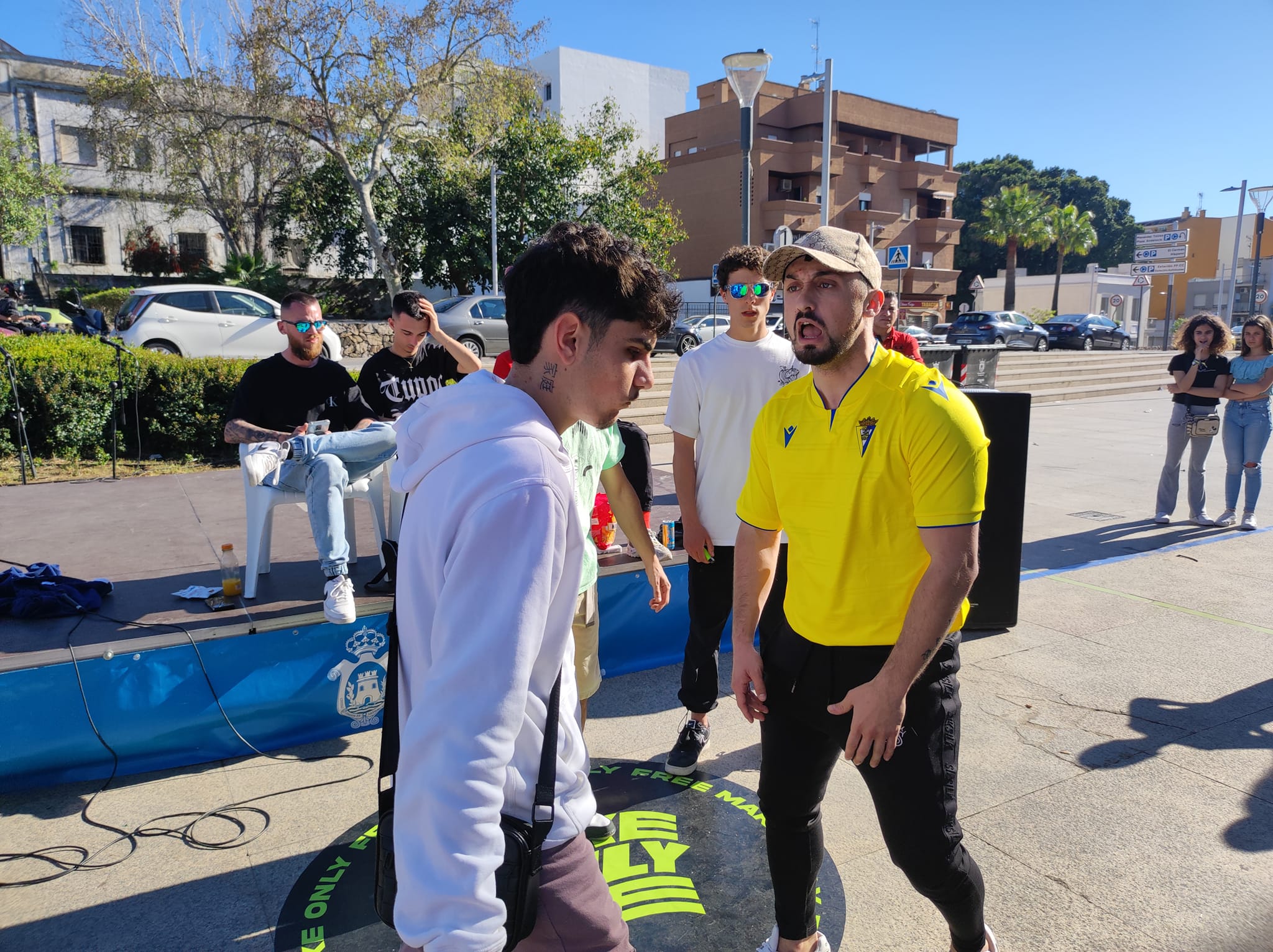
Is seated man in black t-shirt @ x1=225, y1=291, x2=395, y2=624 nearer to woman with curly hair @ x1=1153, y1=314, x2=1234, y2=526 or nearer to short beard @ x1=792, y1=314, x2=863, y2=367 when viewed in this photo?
short beard @ x1=792, y1=314, x2=863, y2=367

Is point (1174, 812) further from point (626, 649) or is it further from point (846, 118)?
A: point (846, 118)

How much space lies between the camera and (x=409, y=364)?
5238mm

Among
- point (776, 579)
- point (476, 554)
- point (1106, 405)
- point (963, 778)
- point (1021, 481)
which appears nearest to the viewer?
point (476, 554)

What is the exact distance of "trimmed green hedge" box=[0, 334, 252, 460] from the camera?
8133 millimetres

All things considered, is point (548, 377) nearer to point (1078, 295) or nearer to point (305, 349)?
point (305, 349)

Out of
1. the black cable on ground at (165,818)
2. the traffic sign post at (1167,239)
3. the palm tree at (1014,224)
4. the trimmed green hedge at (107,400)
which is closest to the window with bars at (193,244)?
the trimmed green hedge at (107,400)

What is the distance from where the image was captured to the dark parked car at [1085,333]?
3170 centimetres

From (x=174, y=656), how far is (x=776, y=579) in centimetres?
249

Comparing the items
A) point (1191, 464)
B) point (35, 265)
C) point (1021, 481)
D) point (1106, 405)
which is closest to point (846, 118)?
point (1106, 405)

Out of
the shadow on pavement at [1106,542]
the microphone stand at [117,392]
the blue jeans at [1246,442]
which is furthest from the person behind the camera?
the microphone stand at [117,392]

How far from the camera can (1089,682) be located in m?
4.27

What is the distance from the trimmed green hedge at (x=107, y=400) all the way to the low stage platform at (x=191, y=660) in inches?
150

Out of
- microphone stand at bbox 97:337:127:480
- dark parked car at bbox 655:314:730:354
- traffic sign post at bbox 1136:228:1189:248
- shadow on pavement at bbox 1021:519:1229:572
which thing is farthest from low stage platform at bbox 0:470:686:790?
traffic sign post at bbox 1136:228:1189:248

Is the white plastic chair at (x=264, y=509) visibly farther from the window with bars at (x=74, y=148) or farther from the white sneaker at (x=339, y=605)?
the window with bars at (x=74, y=148)
